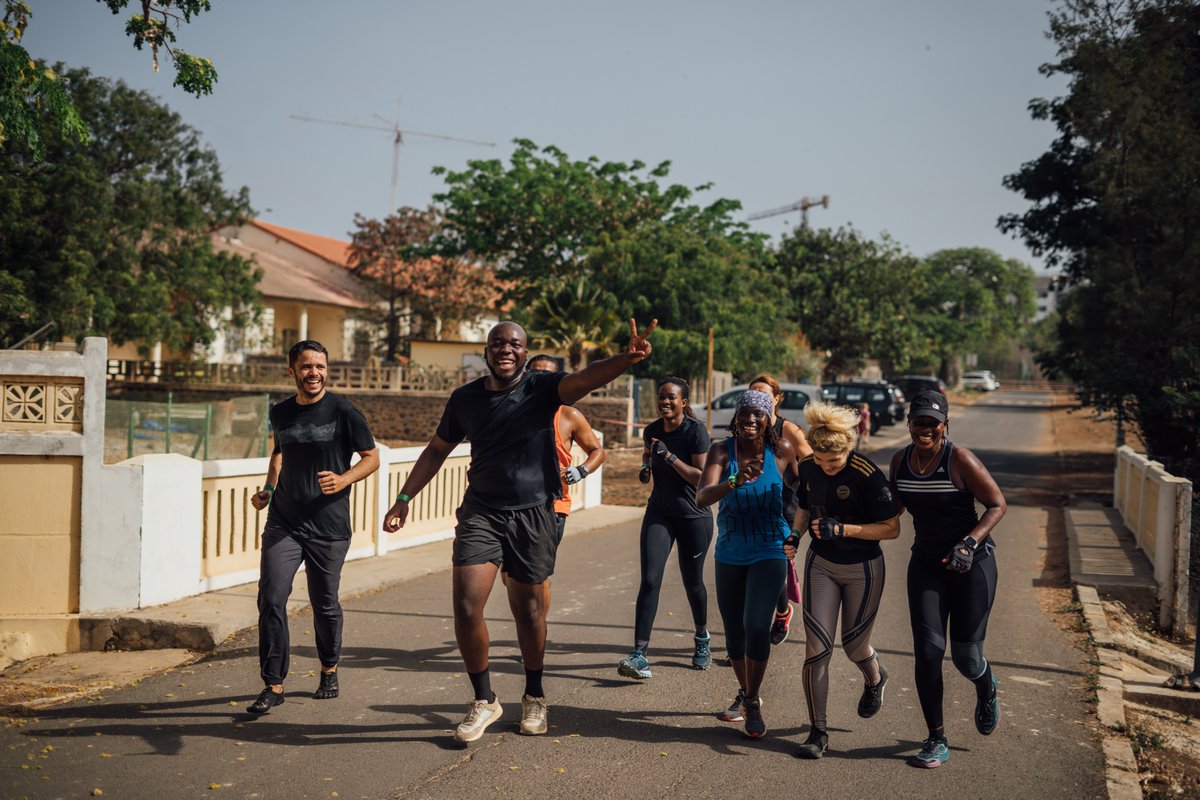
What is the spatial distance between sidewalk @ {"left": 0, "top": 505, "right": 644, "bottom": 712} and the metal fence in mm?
10301

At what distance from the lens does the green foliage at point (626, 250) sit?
35656mm

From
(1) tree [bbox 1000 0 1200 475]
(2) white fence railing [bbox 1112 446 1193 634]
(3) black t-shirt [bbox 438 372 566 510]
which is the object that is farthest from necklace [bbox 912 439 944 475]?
(1) tree [bbox 1000 0 1200 475]

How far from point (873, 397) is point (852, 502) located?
108 ft

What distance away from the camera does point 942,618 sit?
532 centimetres

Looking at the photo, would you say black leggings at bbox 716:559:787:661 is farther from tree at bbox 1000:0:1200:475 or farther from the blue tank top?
tree at bbox 1000:0:1200:475

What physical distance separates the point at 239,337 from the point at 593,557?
35193mm

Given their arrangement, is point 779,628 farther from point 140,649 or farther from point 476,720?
point 140,649

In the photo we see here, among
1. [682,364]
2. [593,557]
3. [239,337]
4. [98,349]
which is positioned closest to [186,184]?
[239,337]

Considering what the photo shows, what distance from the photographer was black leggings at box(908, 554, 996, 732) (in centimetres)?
525

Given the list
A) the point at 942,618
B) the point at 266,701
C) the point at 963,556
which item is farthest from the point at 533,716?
the point at 963,556

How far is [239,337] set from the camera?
44062mm

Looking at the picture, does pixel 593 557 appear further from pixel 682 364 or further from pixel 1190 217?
pixel 682 364

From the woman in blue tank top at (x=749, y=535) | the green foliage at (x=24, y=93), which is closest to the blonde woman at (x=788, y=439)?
the woman in blue tank top at (x=749, y=535)

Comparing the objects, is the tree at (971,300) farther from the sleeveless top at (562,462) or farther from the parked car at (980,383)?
the sleeveless top at (562,462)
